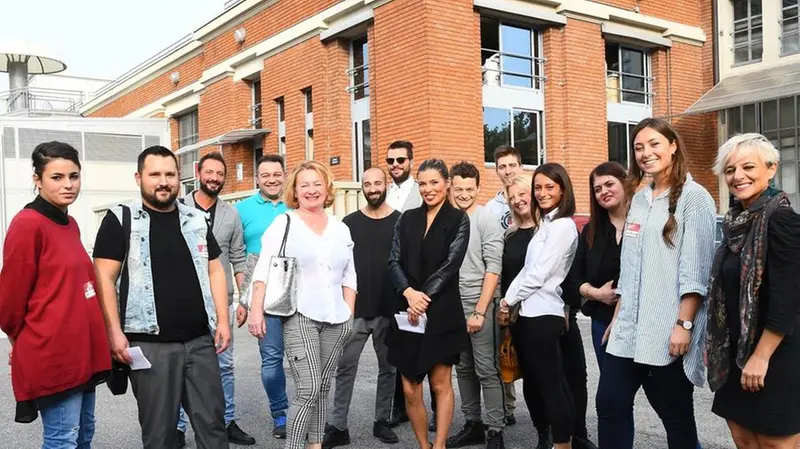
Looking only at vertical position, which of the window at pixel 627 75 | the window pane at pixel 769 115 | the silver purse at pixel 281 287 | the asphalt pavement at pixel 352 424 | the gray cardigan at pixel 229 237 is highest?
the window at pixel 627 75

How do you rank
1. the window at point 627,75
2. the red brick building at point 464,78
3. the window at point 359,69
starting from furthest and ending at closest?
the window at point 627,75
the window at point 359,69
the red brick building at point 464,78

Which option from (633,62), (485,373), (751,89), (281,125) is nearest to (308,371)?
(485,373)

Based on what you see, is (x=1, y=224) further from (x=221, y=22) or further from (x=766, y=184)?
(x=766, y=184)

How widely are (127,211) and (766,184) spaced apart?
315cm

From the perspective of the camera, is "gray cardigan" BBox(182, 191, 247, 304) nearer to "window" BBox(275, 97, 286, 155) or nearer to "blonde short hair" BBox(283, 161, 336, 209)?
"blonde short hair" BBox(283, 161, 336, 209)

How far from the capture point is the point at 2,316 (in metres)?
3.13

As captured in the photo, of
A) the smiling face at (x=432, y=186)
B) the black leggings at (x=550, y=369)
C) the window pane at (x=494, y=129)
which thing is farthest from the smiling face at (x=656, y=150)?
the window pane at (x=494, y=129)

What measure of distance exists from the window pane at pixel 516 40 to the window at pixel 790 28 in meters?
6.28

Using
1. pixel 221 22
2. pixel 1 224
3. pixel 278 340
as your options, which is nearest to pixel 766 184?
pixel 278 340

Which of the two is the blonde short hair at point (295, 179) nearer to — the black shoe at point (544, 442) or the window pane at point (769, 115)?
the black shoe at point (544, 442)

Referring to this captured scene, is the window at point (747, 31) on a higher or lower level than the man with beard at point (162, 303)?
higher

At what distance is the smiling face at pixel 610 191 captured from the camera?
411 centimetres

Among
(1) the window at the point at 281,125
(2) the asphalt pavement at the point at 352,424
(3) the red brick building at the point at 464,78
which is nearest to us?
(2) the asphalt pavement at the point at 352,424

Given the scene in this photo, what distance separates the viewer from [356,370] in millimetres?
5051
